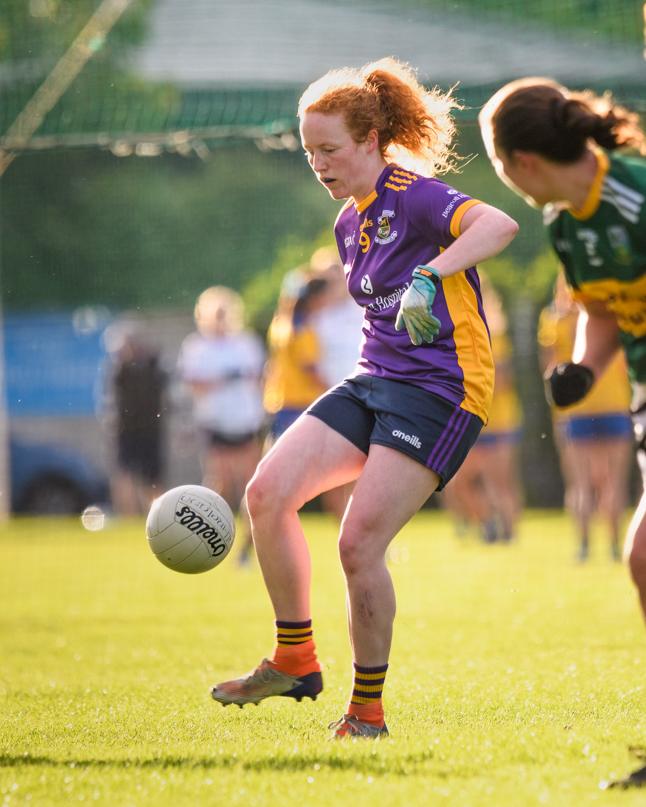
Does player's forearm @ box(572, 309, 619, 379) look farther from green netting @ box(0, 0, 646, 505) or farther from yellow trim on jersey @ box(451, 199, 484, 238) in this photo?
green netting @ box(0, 0, 646, 505)

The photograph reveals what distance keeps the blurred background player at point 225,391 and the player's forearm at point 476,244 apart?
22.8 feet

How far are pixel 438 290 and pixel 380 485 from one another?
70 centimetres

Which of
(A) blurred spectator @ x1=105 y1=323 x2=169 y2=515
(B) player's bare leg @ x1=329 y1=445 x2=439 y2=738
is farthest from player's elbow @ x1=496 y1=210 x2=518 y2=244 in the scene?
(A) blurred spectator @ x1=105 y1=323 x2=169 y2=515

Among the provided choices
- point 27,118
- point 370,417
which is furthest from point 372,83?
point 27,118

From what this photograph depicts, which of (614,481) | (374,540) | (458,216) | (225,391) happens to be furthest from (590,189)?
(225,391)

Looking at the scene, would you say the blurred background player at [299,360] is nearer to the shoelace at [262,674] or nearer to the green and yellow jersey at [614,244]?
the shoelace at [262,674]

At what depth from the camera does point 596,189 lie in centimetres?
289

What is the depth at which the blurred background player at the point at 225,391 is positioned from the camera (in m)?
10.1

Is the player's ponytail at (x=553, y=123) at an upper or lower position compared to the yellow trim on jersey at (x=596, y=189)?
upper

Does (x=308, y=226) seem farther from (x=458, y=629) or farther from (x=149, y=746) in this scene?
(x=149, y=746)

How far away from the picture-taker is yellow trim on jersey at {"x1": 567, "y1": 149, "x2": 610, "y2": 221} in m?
2.88

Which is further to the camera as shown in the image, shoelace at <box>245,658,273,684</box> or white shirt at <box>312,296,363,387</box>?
white shirt at <box>312,296,363,387</box>

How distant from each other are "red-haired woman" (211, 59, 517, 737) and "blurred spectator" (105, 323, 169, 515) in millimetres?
9744

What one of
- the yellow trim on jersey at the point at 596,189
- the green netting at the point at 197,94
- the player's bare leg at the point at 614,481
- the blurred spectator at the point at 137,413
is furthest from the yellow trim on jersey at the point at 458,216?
the blurred spectator at the point at 137,413
